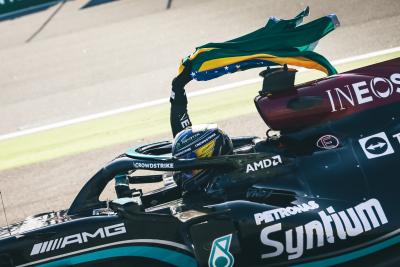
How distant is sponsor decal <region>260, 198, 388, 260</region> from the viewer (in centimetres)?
499

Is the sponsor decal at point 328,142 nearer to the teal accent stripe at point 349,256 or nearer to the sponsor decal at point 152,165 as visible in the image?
the teal accent stripe at point 349,256

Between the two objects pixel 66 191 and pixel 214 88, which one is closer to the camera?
pixel 66 191

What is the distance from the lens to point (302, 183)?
5258mm

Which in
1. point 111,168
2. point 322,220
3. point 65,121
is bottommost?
point 65,121

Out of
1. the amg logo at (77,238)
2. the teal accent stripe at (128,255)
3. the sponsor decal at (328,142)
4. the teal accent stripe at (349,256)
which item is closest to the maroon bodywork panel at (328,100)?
the sponsor decal at (328,142)

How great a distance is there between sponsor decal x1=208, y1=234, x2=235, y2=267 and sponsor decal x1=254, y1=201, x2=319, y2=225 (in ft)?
0.93

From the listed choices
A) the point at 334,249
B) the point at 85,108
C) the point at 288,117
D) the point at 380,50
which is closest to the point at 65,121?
the point at 85,108

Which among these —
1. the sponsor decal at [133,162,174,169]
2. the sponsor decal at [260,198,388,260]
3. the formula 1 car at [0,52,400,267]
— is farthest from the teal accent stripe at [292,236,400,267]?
the sponsor decal at [133,162,174,169]

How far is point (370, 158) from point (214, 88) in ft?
20.4

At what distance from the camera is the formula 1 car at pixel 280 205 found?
16.5 ft

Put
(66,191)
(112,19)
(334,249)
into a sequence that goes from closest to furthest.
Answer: (334,249) < (66,191) < (112,19)

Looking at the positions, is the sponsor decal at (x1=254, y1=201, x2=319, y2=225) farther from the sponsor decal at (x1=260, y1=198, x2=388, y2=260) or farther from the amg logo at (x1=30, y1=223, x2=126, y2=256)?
the amg logo at (x1=30, y1=223, x2=126, y2=256)

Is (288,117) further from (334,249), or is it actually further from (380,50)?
(380,50)

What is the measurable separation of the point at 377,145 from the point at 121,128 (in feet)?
18.9
